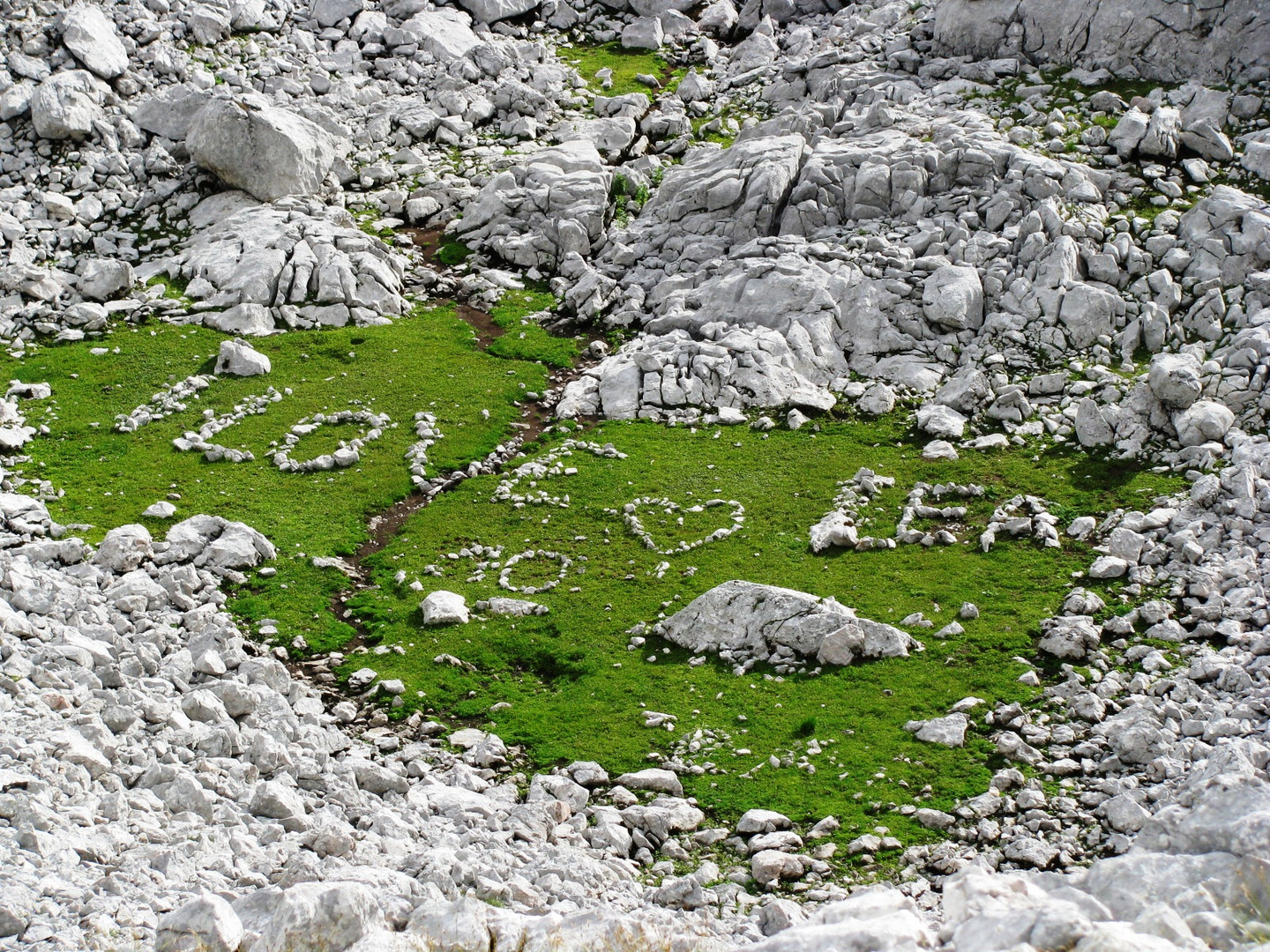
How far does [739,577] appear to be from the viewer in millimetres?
26812

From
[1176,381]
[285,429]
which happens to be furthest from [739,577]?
[285,429]

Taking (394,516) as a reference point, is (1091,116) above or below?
above

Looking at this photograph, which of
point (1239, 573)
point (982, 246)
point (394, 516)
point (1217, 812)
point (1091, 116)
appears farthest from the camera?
point (1091, 116)

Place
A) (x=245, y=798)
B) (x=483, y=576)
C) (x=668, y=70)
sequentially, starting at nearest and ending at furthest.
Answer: (x=245, y=798)
(x=483, y=576)
(x=668, y=70)

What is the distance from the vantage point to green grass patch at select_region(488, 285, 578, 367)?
38.9 m

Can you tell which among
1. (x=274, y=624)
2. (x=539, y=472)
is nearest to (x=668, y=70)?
(x=539, y=472)

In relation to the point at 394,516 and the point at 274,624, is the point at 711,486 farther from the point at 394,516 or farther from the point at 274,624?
the point at 274,624

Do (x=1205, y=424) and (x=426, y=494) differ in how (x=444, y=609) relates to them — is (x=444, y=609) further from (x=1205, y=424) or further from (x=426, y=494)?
(x=1205, y=424)

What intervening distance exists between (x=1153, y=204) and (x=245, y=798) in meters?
36.5

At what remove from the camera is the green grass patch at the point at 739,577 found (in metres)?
20.7

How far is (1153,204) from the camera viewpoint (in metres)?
38.4

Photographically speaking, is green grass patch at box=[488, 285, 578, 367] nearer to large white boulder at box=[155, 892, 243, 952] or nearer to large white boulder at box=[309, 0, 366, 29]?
large white boulder at box=[309, 0, 366, 29]

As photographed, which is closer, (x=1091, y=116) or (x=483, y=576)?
(x=483, y=576)

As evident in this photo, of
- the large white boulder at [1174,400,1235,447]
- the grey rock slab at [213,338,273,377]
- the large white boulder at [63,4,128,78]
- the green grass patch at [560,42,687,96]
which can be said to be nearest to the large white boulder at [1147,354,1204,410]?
the large white boulder at [1174,400,1235,447]
